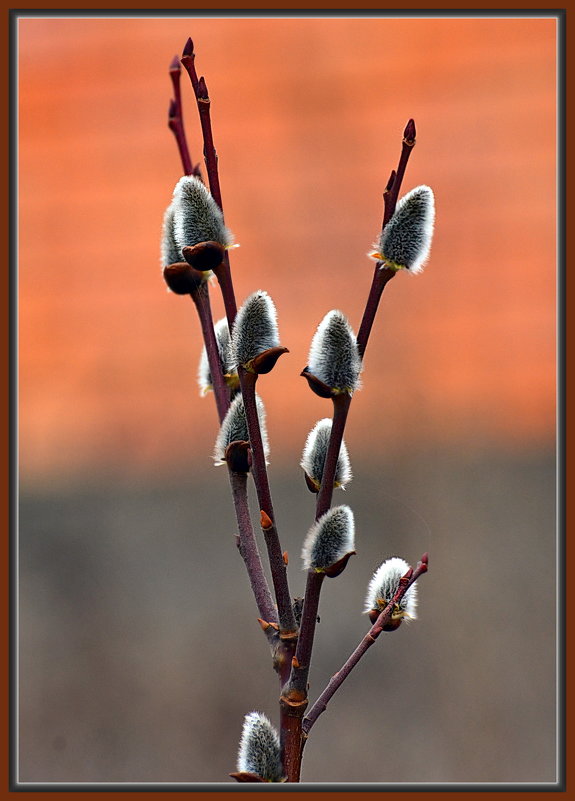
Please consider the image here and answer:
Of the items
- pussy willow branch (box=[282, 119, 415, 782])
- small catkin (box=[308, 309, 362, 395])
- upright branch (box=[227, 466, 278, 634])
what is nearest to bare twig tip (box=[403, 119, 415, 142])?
pussy willow branch (box=[282, 119, 415, 782])

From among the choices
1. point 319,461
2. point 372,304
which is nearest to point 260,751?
point 319,461

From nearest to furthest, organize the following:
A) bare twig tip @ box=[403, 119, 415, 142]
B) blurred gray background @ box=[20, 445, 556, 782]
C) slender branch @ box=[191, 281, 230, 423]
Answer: bare twig tip @ box=[403, 119, 415, 142] < slender branch @ box=[191, 281, 230, 423] < blurred gray background @ box=[20, 445, 556, 782]

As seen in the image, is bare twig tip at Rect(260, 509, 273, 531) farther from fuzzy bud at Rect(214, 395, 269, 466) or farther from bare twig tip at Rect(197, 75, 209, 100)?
bare twig tip at Rect(197, 75, 209, 100)

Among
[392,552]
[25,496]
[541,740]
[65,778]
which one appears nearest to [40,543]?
[25,496]

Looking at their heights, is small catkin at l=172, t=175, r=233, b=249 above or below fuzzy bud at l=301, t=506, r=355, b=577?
above

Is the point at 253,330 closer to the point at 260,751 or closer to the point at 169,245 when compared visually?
the point at 169,245

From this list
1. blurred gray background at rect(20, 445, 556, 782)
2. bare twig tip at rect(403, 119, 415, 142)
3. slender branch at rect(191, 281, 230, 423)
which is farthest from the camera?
blurred gray background at rect(20, 445, 556, 782)
